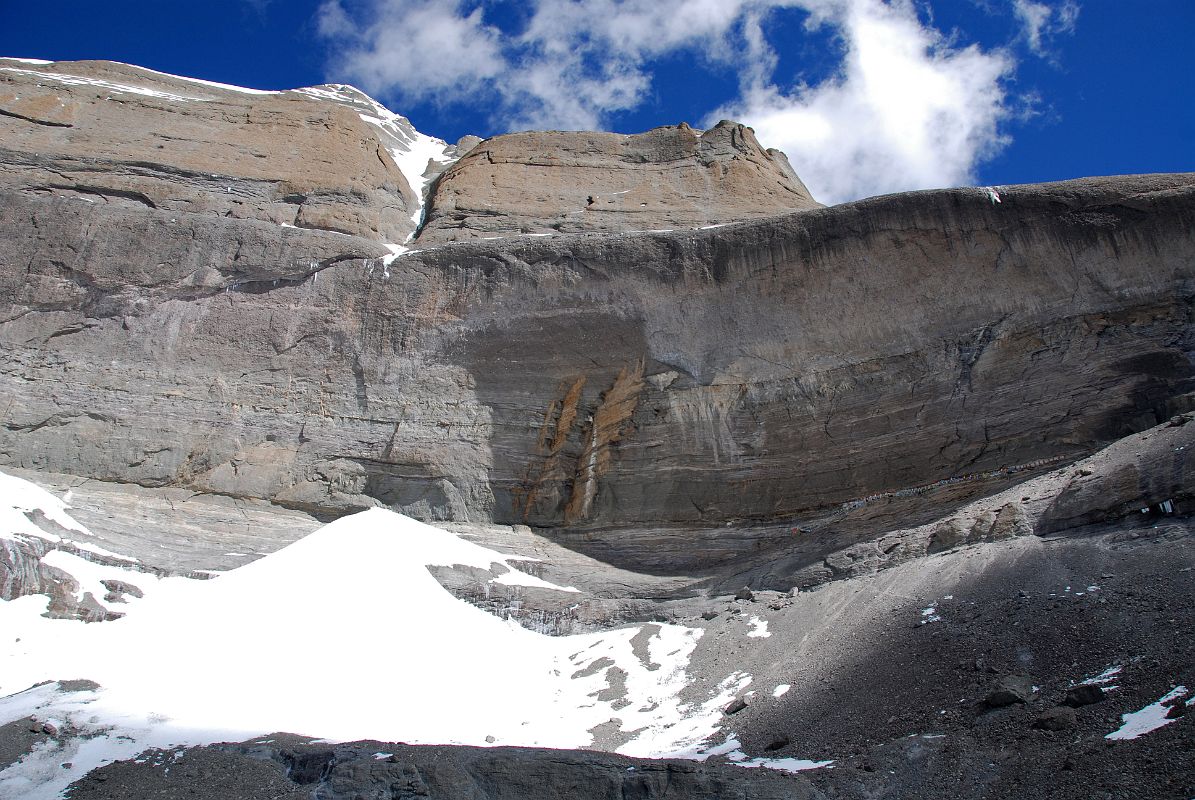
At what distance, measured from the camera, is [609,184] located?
28.6 metres

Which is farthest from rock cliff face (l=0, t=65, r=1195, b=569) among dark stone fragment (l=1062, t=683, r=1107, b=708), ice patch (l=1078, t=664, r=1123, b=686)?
dark stone fragment (l=1062, t=683, r=1107, b=708)

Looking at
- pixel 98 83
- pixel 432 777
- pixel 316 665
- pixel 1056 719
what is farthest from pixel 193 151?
pixel 1056 719

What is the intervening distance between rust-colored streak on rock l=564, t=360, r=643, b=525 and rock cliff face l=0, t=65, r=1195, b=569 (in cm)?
6

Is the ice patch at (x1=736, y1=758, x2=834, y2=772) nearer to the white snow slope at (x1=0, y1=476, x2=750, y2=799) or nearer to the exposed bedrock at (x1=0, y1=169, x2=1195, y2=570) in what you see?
the white snow slope at (x1=0, y1=476, x2=750, y2=799)

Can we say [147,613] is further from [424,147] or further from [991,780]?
[424,147]

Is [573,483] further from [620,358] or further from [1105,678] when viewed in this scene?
[1105,678]

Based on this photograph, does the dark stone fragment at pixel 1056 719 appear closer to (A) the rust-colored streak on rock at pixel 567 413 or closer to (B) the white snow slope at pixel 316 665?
(B) the white snow slope at pixel 316 665

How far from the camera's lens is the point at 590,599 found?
667 inches

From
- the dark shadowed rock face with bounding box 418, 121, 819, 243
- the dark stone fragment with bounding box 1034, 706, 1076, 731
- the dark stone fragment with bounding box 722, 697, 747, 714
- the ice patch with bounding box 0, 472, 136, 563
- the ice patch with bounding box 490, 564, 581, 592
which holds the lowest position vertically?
the dark stone fragment with bounding box 1034, 706, 1076, 731

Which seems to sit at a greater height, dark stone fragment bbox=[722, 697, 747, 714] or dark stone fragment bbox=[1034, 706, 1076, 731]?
dark stone fragment bbox=[722, 697, 747, 714]

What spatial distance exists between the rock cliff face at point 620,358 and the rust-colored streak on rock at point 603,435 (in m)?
0.06

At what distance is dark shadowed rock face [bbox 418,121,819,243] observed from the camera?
87.1 ft

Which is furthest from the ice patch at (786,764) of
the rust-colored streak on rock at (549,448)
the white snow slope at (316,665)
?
the rust-colored streak on rock at (549,448)

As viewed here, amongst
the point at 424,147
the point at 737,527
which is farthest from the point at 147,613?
the point at 424,147
